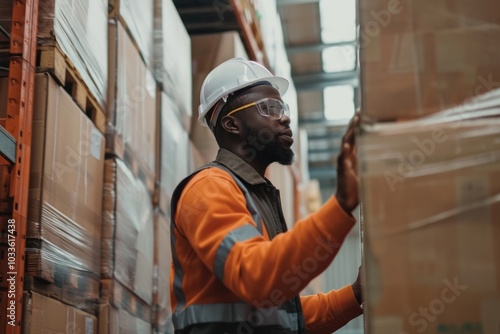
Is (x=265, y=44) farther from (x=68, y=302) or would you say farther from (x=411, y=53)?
(x=411, y=53)

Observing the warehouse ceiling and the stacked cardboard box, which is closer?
the stacked cardboard box

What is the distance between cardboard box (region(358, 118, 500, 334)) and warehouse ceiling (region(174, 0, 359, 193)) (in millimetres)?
7127

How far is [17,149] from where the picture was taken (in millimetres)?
3051

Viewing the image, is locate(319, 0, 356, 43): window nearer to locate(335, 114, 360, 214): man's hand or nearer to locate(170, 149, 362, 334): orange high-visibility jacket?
locate(170, 149, 362, 334): orange high-visibility jacket

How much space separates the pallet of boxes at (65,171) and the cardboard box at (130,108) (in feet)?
0.30

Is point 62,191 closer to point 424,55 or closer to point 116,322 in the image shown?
point 116,322

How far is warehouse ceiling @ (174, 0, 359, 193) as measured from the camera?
1029 centimetres

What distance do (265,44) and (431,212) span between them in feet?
16.6

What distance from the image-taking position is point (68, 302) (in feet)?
11.1

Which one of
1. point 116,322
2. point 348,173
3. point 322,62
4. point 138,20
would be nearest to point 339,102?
point 322,62

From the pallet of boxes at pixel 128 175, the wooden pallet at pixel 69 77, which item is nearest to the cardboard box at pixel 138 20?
the pallet of boxes at pixel 128 175

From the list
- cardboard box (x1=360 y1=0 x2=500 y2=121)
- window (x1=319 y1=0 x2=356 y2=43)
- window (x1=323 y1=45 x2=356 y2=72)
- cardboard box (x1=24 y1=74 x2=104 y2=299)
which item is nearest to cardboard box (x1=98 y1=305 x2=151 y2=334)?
cardboard box (x1=24 y1=74 x2=104 y2=299)

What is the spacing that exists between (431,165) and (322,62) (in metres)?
9.89

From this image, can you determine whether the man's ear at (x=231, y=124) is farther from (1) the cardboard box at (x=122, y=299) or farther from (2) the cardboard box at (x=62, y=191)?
(1) the cardboard box at (x=122, y=299)
